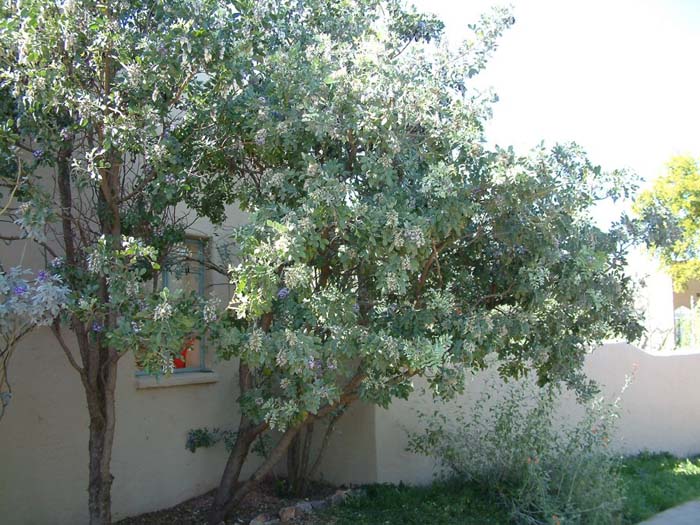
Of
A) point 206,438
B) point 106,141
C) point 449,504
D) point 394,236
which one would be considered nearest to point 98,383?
point 106,141

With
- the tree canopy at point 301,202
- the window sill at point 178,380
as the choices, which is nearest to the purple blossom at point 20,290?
the tree canopy at point 301,202

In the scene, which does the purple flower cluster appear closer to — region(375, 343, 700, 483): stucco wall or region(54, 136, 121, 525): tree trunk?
region(54, 136, 121, 525): tree trunk

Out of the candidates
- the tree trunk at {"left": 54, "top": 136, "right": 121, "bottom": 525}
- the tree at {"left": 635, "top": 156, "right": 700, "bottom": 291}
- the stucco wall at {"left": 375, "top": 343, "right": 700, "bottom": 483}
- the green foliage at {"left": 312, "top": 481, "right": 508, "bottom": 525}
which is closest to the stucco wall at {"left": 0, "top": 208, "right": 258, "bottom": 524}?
the tree trunk at {"left": 54, "top": 136, "right": 121, "bottom": 525}

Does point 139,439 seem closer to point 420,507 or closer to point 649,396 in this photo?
point 420,507

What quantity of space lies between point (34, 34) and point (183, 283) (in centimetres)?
356

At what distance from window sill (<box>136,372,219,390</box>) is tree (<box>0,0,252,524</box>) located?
154 cm

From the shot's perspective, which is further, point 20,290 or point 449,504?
point 449,504

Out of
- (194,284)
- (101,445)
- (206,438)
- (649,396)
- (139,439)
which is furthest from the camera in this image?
(649,396)

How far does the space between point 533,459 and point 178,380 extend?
3.76 meters

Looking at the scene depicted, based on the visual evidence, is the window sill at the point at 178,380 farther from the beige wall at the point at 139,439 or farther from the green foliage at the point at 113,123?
the green foliage at the point at 113,123

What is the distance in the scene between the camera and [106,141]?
4816 mm

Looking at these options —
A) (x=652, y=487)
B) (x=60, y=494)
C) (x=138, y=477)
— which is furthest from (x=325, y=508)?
(x=652, y=487)

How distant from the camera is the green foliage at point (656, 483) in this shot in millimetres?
7918

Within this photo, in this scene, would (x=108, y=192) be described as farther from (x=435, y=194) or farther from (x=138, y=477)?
(x=138, y=477)
